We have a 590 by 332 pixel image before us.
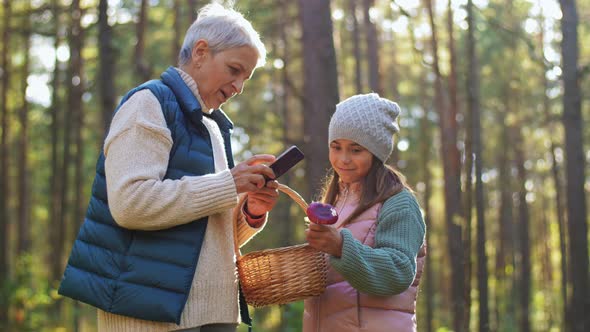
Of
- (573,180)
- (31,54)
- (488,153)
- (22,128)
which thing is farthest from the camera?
(488,153)

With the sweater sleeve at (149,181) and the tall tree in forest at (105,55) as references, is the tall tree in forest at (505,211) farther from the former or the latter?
the sweater sleeve at (149,181)

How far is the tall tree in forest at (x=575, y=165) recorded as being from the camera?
9.20m


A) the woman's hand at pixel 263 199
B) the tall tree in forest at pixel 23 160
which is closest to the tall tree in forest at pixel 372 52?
the tall tree in forest at pixel 23 160

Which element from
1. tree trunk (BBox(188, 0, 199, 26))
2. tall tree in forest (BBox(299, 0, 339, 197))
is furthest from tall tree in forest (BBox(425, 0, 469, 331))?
tree trunk (BBox(188, 0, 199, 26))

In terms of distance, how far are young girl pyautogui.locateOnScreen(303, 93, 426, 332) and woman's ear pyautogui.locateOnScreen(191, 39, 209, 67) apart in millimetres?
693

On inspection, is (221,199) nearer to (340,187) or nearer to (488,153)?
(340,187)

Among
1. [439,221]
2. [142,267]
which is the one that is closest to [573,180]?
[142,267]

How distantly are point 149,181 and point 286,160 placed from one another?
1.98 ft

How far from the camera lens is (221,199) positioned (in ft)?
9.29

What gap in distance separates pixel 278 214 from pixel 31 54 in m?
8.01

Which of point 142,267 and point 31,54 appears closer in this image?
point 142,267

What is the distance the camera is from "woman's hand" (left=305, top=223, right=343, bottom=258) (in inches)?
117

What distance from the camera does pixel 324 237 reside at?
2.97 metres

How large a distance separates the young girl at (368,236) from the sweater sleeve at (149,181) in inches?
17.1
